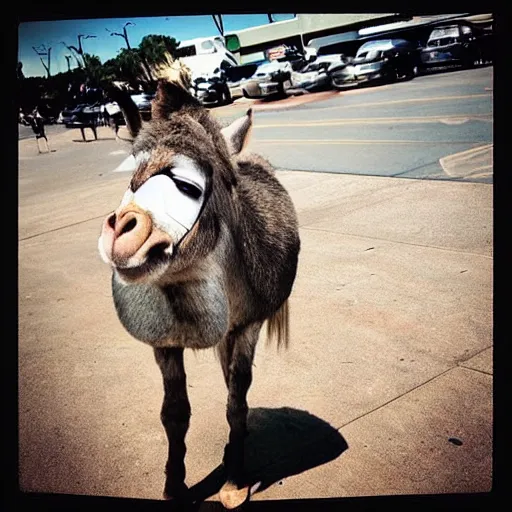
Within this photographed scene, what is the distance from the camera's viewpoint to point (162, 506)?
2.91 meters

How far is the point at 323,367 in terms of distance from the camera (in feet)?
11.7

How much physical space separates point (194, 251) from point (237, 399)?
0.91m

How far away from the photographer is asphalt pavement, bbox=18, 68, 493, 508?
3.05m

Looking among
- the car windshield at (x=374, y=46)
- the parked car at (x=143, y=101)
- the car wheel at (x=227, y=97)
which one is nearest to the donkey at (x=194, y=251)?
the parked car at (x=143, y=101)

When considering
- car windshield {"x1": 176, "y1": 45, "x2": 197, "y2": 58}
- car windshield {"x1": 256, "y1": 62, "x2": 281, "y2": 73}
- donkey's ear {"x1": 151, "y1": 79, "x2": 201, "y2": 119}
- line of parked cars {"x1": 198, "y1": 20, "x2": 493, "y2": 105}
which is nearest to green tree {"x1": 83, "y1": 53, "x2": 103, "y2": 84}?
car windshield {"x1": 176, "y1": 45, "x2": 197, "y2": 58}

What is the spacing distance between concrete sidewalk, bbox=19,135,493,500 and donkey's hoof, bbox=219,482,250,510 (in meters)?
0.07

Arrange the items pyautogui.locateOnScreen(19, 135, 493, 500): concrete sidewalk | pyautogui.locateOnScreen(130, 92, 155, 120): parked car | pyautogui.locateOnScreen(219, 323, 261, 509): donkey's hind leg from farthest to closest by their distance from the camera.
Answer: pyautogui.locateOnScreen(19, 135, 493, 500): concrete sidewalk
pyautogui.locateOnScreen(219, 323, 261, 509): donkey's hind leg
pyautogui.locateOnScreen(130, 92, 155, 120): parked car

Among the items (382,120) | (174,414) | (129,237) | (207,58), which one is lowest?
(174,414)

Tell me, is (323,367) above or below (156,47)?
below

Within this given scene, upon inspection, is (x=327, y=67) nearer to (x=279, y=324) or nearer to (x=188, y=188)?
(x=279, y=324)

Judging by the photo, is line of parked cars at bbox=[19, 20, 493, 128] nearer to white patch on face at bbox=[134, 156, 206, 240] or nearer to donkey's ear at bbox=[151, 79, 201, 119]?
donkey's ear at bbox=[151, 79, 201, 119]

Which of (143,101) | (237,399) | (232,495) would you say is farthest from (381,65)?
(232,495)

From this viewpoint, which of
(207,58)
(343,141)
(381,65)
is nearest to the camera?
(207,58)

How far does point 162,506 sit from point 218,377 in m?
0.82
